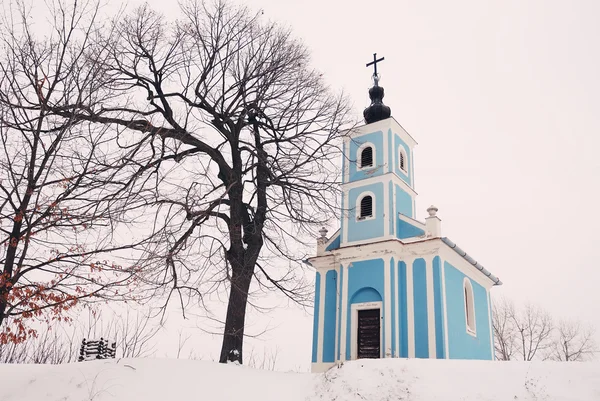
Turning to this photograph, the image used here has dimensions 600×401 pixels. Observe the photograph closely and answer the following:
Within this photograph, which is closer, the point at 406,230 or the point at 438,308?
the point at 438,308

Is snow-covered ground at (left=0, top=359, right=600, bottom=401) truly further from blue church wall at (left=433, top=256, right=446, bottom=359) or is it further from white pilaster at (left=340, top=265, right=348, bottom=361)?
white pilaster at (left=340, top=265, right=348, bottom=361)

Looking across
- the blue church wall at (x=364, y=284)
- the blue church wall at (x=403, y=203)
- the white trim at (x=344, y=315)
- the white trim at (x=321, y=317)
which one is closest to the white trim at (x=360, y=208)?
the blue church wall at (x=403, y=203)

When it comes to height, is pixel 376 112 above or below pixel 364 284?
above

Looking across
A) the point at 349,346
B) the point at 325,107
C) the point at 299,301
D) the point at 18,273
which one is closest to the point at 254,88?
the point at 325,107

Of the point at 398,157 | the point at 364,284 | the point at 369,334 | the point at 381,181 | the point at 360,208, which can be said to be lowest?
the point at 369,334

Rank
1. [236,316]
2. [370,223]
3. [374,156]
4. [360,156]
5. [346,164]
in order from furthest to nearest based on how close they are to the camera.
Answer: [346,164] < [360,156] < [374,156] < [370,223] < [236,316]

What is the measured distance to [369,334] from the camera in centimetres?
1695

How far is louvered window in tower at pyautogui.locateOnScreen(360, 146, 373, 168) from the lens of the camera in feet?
65.2

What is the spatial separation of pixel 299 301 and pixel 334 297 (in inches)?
219

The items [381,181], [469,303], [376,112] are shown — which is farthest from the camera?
[376,112]

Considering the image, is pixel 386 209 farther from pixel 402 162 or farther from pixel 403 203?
pixel 402 162

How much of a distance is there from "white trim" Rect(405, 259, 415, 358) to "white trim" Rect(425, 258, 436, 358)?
22.1 inches

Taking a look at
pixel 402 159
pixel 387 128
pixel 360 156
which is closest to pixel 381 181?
pixel 360 156

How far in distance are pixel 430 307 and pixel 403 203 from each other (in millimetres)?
4566
